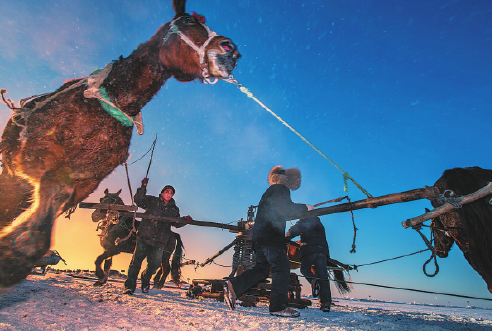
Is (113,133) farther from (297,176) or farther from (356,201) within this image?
(356,201)

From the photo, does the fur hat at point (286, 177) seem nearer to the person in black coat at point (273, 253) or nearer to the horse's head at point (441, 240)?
the person in black coat at point (273, 253)

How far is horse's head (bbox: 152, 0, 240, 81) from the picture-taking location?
257 centimetres

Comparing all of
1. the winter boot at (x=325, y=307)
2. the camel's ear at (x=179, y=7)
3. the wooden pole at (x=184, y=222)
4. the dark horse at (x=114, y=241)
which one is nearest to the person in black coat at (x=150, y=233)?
the wooden pole at (x=184, y=222)

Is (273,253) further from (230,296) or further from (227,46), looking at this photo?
(227,46)

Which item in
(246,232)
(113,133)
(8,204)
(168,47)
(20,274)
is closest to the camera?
(20,274)

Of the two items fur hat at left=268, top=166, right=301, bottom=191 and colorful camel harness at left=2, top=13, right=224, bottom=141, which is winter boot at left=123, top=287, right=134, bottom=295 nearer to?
colorful camel harness at left=2, top=13, right=224, bottom=141

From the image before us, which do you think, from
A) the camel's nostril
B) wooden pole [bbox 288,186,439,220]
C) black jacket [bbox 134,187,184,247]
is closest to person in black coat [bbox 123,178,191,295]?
black jacket [bbox 134,187,184,247]

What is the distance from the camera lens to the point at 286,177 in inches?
148

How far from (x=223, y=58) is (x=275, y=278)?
8.96 feet

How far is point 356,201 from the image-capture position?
2.87 meters

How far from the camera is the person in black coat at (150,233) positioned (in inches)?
176

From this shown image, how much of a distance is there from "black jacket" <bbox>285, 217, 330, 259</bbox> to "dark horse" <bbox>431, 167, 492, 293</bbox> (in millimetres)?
1926

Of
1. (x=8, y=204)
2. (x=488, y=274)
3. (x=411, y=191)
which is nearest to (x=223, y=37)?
(x=411, y=191)

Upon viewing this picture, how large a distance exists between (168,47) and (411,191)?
323 cm
